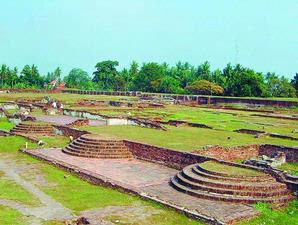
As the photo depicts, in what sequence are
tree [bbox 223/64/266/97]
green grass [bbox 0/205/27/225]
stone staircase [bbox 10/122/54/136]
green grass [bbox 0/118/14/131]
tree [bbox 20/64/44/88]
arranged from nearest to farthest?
green grass [bbox 0/205/27/225]
stone staircase [bbox 10/122/54/136]
green grass [bbox 0/118/14/131]
tree [bbox 223/64/266/97]
tree [bbox 20/64/44/88]

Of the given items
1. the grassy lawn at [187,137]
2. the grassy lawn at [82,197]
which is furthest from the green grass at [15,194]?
the grassy lawn at [187,137]

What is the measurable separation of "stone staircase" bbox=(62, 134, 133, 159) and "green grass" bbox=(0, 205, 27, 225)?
7.09 metres

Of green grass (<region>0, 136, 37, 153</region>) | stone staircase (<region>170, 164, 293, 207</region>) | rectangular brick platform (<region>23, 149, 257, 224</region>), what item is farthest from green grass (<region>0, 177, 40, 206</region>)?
green grass (<region>0, 136, 37, 153</region>)

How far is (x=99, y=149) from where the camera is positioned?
18.4 metres

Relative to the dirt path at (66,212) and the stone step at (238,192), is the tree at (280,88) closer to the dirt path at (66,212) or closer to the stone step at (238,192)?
the stone step at (238,192)

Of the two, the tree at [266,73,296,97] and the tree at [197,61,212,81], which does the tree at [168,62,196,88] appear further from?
the tree at [266,73,296,97]

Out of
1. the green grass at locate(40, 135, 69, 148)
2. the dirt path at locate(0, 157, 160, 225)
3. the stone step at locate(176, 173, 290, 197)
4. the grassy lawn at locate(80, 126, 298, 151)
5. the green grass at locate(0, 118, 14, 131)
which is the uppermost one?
the grassy lawn at locate(80, 126, 298, 151)

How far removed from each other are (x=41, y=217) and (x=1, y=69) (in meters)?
70.7

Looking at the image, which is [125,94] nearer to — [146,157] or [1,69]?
[1,69]

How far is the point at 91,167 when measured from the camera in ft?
53.6

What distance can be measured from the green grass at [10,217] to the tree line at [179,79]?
48.6m

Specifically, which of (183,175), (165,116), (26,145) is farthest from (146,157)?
(165,116)

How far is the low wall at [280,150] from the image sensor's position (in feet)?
58.1

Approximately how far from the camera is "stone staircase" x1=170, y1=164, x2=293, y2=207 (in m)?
12.3
